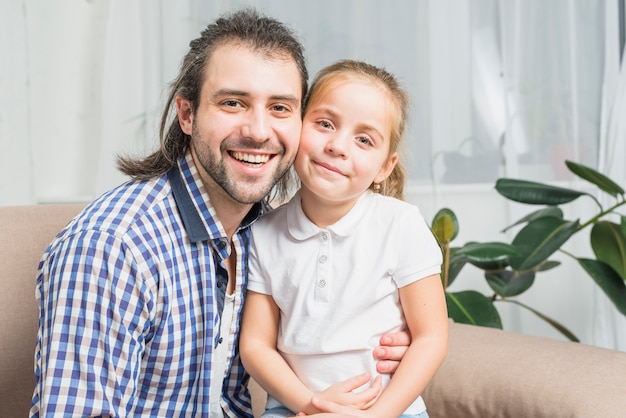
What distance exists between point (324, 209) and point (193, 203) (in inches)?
9.6

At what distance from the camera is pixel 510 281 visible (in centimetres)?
248

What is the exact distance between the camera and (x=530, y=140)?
112 inches

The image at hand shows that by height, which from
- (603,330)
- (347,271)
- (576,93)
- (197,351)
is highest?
(576,93)

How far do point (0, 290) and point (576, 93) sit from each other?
2.03 meters

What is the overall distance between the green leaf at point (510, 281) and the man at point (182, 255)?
1.14 meters

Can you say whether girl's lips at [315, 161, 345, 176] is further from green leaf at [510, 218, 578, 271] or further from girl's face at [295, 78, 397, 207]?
green leaf at [510, 218, 578, 271]

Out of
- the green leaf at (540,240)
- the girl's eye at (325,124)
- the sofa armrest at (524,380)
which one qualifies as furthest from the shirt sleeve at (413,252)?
the green leaf at (540,240)

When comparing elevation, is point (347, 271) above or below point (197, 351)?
above

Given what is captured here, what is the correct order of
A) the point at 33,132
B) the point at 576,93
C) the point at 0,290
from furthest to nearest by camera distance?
the point at 33,132
the point at 576,93
the point at 0,290

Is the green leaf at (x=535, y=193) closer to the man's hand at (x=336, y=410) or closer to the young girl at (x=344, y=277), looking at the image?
the young girl at (x=344, y=277)

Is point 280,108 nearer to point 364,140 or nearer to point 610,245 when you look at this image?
point 364,140

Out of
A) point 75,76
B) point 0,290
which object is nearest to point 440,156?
point 75,76

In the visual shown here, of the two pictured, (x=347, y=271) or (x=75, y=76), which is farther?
(x=75, y=76)

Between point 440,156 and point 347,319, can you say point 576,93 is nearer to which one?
point 440,156
